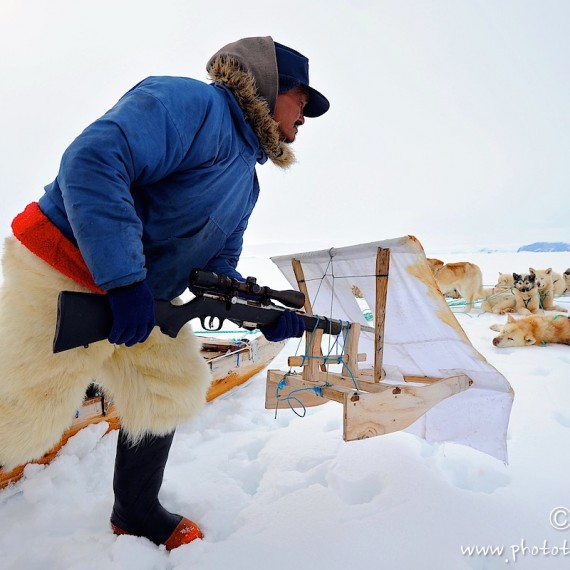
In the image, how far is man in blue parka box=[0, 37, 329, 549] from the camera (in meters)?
0.97

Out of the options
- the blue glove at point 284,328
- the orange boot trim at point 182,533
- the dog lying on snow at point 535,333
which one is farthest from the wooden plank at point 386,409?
the dog lying on snow at point 535,333

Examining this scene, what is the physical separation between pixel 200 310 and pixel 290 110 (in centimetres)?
92

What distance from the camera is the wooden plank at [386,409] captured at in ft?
5.50

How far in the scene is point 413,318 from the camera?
2.27 meters

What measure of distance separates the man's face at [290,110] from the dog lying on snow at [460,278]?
24.1 feet

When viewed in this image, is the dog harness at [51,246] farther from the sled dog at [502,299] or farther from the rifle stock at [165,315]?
the sled dog at [502,299]

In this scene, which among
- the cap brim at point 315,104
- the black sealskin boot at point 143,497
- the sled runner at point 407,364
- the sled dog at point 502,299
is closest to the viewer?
the black sealskin boot at point 143,497

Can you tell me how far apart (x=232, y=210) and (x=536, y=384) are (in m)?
3.30

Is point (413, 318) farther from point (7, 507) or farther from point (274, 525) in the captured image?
point (7, 507)

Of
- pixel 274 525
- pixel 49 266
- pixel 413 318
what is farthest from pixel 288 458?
pixel 49 266

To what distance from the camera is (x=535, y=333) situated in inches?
194

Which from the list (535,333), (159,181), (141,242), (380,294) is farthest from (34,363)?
(535,333)

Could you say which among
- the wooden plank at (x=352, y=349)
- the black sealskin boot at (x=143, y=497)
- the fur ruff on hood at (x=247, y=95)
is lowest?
the black sealskin boot at (x=143, y=497)

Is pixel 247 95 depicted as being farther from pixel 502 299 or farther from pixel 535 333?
pixel 502 299
